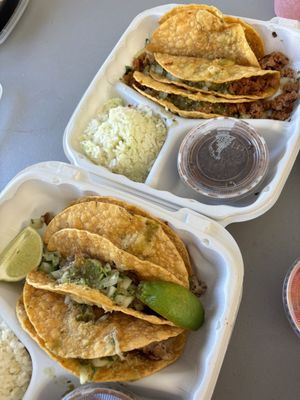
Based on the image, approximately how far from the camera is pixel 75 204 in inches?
64.0

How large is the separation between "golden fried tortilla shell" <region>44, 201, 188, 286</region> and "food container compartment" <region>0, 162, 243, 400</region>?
0.29ft

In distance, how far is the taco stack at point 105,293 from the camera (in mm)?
1413

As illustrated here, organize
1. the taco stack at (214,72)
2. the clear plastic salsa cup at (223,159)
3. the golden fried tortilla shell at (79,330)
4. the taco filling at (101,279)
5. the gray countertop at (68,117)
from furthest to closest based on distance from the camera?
the taco stack at (214,72) → the clear plastic salsa cup at (223,159) → the gray countertop at (68,117) → the taco filling at (101,279) → the golden fried tortilla shell at (79,330)

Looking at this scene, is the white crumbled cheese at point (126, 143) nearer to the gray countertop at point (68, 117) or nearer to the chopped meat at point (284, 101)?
the gray countertop at point (68, 117)

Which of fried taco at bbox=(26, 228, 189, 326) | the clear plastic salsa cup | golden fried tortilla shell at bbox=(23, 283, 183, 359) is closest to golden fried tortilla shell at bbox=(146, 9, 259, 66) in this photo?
the clear plastic salsa cup

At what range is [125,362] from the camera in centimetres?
146

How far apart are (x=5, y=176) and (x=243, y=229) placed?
102cm

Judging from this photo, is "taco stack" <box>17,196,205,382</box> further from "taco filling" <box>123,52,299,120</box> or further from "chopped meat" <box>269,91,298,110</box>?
"chopped meat" <box>269,91,298,110</box>

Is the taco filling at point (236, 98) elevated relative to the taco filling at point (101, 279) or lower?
elevated

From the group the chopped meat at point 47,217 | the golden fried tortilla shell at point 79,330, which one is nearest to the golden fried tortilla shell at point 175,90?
the chopped meat at point 47,217

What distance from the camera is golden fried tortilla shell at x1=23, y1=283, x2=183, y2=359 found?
1.38 m

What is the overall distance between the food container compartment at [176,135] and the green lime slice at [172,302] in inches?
11.8

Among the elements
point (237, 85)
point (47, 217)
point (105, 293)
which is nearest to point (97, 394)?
point (105, 293)

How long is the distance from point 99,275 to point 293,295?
62 centimetres
